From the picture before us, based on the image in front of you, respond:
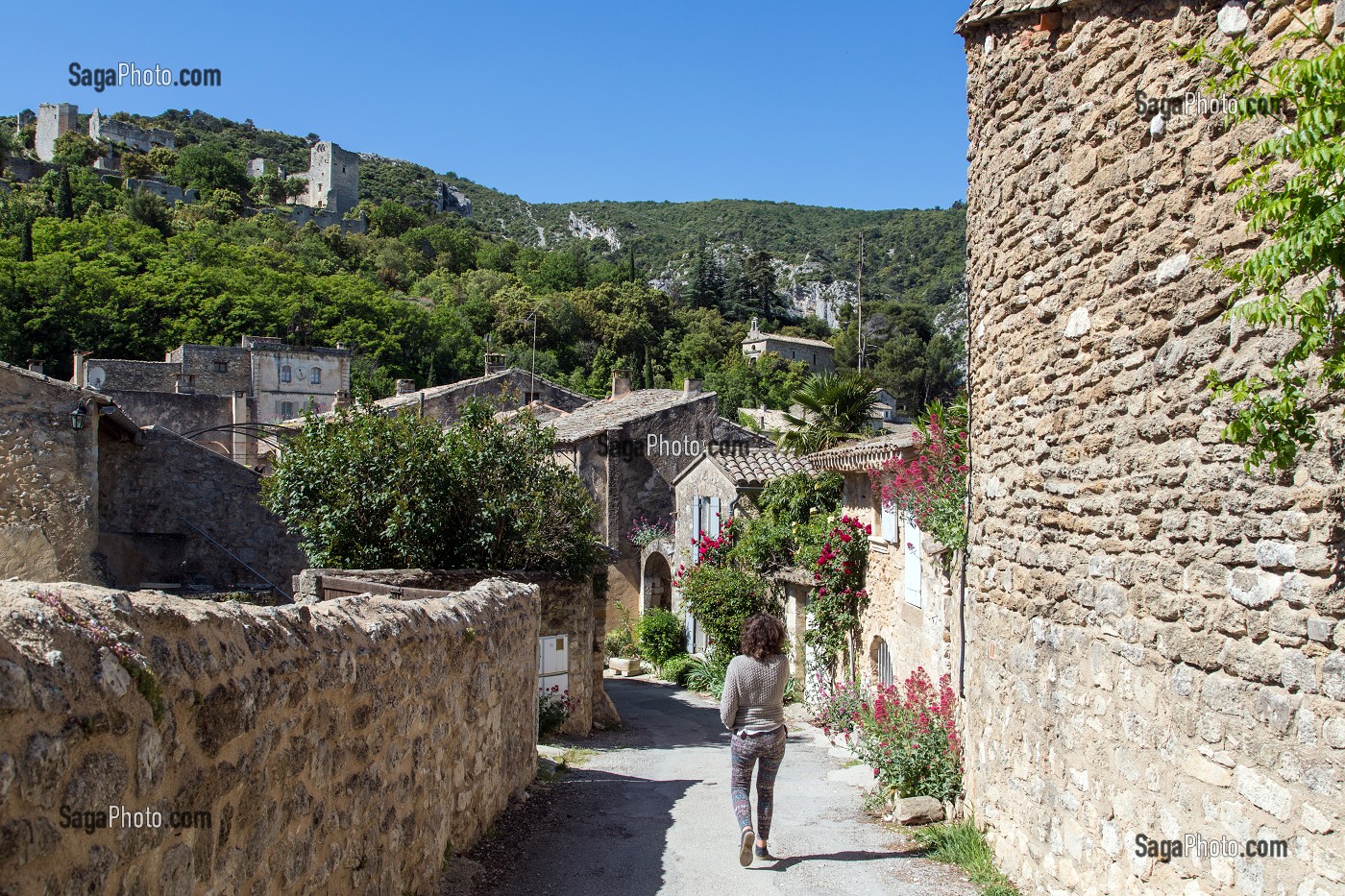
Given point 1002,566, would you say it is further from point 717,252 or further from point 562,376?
point 717,252

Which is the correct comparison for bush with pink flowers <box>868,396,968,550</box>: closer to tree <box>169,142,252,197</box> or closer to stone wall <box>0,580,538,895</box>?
stone wall <box>0,580,538,895</box>

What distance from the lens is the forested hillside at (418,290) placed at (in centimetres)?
6034

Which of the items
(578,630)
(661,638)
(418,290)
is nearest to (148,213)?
(418,290)

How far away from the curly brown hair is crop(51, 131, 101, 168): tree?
109 metres

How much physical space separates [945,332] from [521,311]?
31517mm

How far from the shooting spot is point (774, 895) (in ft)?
20.1

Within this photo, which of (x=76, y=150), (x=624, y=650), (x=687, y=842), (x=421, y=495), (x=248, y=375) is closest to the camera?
(x=687, y=842)

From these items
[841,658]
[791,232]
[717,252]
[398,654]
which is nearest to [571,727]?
[841,658]

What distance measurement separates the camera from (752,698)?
6.76 meters

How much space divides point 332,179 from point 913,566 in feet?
386

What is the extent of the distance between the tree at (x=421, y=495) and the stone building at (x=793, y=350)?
62.8 meters

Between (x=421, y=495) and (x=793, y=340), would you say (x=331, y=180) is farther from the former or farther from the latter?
(x=421, y=495)

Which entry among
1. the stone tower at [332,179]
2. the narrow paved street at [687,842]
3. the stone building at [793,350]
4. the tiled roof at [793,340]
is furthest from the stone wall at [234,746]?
the stone tower at [332,179]

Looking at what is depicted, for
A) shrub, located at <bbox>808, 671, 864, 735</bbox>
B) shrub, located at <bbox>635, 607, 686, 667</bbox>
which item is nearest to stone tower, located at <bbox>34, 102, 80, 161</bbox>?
shrub, located at <bbox>635, 607, 686, 667</bbox>
